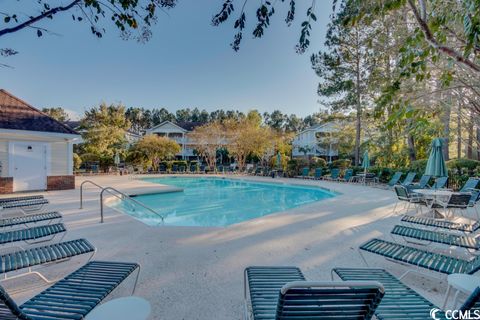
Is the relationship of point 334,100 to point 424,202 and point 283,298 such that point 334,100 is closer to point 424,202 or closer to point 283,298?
point 424,202

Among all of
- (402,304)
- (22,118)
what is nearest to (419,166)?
(402,304)

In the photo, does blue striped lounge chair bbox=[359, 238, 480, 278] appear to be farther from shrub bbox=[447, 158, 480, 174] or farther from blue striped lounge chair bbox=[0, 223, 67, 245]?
shrub bbox=[447, 158, 480, 174]

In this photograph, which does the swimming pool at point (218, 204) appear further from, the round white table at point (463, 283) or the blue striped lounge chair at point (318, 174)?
the round white table at point (463, 283)

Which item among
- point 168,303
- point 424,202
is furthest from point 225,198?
point 168,303

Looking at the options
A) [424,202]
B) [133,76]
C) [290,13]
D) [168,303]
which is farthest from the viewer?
[133,76]

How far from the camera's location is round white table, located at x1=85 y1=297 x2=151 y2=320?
2.10m

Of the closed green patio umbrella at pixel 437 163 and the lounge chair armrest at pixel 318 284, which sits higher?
the closed green patio umbrella at pixel 437 163

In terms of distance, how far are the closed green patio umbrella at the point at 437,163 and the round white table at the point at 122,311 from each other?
26.6 ft

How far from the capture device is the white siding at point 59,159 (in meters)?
12.6

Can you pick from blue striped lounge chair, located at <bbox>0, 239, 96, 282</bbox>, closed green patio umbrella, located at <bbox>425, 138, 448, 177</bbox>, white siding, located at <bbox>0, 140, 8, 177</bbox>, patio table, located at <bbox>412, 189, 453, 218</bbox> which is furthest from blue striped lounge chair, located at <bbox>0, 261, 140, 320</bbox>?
white siding, located at <bbox>0, 140, 8, 177</bbox>

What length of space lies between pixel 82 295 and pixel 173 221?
661 centimetres

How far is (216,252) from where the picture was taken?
14.8 ft

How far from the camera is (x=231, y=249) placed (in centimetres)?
467

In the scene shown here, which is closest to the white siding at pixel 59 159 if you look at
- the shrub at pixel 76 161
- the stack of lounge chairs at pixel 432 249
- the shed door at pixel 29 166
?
the shed door at pixel 29 166
